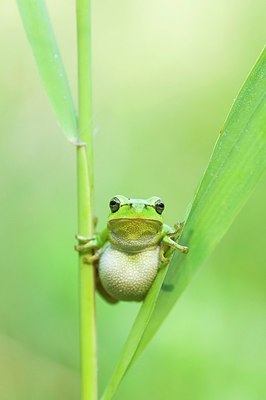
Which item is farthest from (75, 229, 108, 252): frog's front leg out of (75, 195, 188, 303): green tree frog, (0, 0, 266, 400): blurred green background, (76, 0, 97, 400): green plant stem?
(0, 0, 266, 400): blurred green background

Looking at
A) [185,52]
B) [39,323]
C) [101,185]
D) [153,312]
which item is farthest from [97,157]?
[153,312]

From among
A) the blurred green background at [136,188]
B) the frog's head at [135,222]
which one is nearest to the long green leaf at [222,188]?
the frog's head at [135,222]

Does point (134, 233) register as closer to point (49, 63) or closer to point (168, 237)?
point (168, 237)

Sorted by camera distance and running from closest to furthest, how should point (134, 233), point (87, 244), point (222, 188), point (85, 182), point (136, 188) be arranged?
1. point (222, 188)
2. point (85, 182)
3. point (87, 244)
4. point (134, 233)
5. point (136, 188)

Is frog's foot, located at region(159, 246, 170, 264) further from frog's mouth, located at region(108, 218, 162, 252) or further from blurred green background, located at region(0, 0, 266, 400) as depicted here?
blurred green background, located at region(0, 0, 266, 400)

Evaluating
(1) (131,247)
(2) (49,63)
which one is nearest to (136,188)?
(1) (131,247)

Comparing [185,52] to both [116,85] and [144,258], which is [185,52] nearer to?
[116,85]
